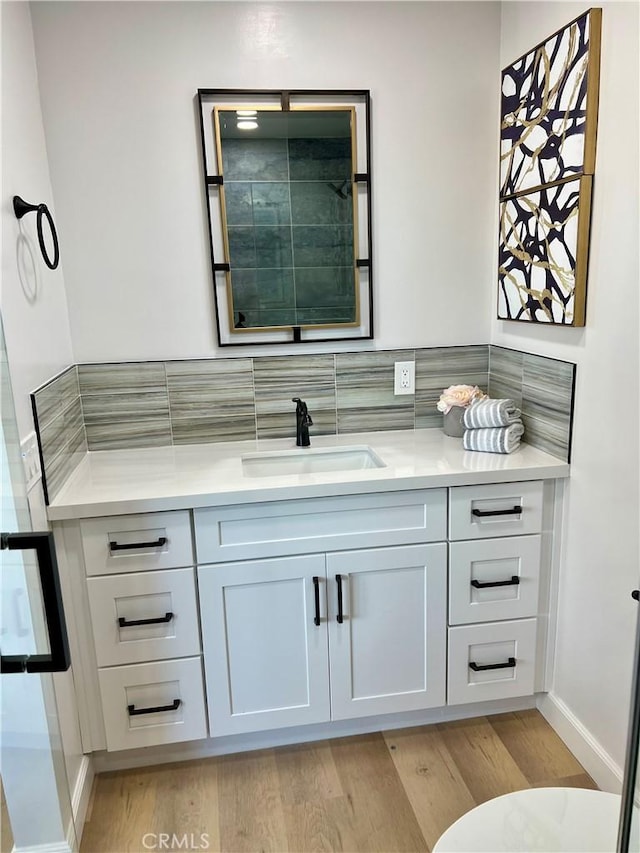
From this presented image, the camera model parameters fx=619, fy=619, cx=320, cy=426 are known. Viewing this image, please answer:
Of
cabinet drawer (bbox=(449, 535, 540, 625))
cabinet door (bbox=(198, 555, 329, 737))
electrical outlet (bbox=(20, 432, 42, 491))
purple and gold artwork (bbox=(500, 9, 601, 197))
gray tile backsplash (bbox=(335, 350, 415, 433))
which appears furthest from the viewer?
gray tile backsplash (bbox=(335, 350, 415, 433))

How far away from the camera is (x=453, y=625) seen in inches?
80.6

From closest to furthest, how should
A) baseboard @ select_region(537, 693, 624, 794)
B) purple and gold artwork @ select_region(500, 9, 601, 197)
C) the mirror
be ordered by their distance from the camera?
purple and gold artwork @ select_region(500, 9, 601, 197)
baseboard @ select_region(537, 693, 624, 794)
the mirror

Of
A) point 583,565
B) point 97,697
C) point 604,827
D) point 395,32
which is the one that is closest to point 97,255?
point 395,32

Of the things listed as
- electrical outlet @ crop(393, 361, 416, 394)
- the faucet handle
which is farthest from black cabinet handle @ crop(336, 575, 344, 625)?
electrical outlet @ crop(393, 361, 416, 394)

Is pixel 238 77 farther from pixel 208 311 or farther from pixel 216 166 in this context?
pixel 208 311

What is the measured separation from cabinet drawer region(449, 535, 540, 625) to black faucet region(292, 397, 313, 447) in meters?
0.64

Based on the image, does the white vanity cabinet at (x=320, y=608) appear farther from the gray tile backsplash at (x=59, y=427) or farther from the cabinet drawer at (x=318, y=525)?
the gray tile backsplash at (x=59, y=427)

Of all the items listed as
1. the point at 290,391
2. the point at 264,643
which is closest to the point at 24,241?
the point at 290,391

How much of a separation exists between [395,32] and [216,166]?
78cm

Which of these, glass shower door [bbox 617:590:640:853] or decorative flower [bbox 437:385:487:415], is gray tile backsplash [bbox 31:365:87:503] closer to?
decorative flower [bbox 437:385:487:415]

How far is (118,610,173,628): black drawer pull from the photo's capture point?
1870 millimetres

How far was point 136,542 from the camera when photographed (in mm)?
1830

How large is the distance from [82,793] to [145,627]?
1.68 feet

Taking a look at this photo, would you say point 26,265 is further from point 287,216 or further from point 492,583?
point 492,583
